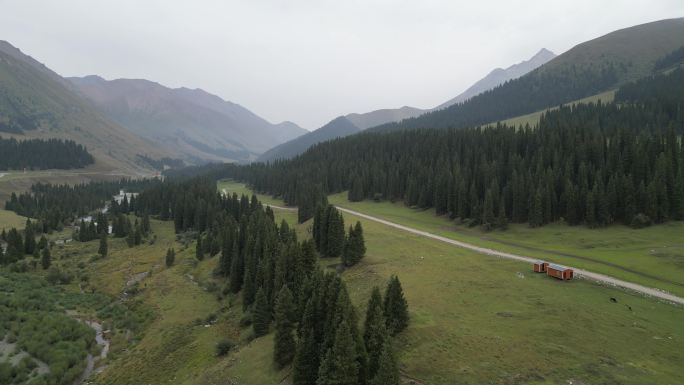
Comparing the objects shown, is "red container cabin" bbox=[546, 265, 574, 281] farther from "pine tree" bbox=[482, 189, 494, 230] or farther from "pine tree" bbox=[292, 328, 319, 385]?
"pine tree" bbox=[482, 189, 494, 230]

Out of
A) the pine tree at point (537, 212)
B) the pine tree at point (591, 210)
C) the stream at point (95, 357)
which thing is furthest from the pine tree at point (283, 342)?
the pine tree at point (591, 210)

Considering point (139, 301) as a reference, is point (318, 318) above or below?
above

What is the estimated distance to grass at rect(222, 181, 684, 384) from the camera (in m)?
30.4

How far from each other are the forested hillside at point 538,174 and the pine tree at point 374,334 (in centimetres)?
6407

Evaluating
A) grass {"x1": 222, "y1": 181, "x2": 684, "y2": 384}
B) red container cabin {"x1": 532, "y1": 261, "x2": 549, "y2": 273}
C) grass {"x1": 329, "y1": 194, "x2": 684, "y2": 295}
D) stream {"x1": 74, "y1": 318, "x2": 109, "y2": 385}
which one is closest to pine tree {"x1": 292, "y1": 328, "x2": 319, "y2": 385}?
grass {"x1": 222, "y1": 181, "x2": 684, "y2": 384}

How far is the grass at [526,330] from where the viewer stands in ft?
99.7

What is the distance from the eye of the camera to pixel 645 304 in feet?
135

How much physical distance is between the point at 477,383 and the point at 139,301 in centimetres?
6655

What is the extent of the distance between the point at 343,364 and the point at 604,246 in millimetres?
58397

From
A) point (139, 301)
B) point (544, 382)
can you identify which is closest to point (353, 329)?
point (544, 382)

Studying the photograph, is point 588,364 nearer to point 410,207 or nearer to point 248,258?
point 248,258

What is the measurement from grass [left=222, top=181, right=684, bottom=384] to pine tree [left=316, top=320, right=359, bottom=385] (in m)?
5.16

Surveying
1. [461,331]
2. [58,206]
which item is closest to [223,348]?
[461,331]

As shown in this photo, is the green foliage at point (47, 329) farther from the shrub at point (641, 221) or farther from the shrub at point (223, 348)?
the shrub at point (641, 221)
